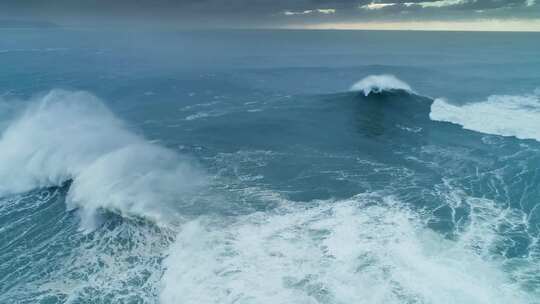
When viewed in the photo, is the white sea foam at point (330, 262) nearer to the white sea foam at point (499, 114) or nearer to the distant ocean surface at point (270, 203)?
the distant ocean surface at point (270, 203)

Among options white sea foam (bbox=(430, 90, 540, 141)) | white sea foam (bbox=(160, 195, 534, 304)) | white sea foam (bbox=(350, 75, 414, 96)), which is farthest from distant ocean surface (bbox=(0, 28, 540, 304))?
white sea foam (bbox=(350, 75, 414, 96))

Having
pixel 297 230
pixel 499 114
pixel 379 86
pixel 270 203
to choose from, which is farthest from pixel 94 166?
pixel 499 114

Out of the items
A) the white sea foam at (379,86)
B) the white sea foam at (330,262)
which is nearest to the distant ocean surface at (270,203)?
the white sea foam at (330,262)

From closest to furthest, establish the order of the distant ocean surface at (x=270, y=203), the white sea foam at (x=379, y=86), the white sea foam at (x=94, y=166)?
the distant ocean surface at (x=270, y=203), the white sea foam at (x=94, y=166), the white sea foam at (x=379, y=86)

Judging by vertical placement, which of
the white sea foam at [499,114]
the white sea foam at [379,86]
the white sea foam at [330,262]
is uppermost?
the white sea foam at [379,86]

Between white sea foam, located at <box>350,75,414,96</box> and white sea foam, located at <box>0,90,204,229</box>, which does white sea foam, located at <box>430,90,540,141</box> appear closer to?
white sea foam, located at <box>350,75,414,96</box>

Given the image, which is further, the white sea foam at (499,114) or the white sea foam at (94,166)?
the white sea foam at (499,114)
